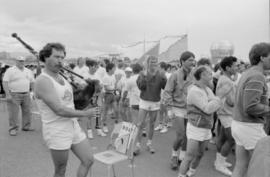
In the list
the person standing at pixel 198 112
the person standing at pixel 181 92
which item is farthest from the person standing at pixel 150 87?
the person standing at pixel 198 112

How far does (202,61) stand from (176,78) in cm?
86

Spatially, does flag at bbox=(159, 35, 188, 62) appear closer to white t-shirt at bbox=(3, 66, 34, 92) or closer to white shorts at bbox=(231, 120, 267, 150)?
white t-shirt at bbox=(3, 66, 34, 92)

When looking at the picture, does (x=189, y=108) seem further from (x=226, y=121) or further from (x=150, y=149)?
(x=150, y=149)

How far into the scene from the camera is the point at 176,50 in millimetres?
12102

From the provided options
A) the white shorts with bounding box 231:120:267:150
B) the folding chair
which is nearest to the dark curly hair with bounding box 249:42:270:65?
the white shorts with bounding box 231:120:267:150

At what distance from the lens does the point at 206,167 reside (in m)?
4.29

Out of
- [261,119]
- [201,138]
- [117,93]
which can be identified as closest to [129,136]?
[201,138]

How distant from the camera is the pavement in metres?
3.95

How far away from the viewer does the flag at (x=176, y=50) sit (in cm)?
1189

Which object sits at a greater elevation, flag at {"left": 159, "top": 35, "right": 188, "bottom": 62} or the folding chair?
flag at {"left": 159, "top": 35, "right": 188, "bottom": 62}

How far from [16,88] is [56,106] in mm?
4229

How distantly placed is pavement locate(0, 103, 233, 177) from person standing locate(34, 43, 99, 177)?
1.47 metres

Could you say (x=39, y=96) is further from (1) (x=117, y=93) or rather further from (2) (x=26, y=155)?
(1) (x=117, y=93)

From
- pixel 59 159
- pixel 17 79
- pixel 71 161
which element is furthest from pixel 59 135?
pixel 17 79
